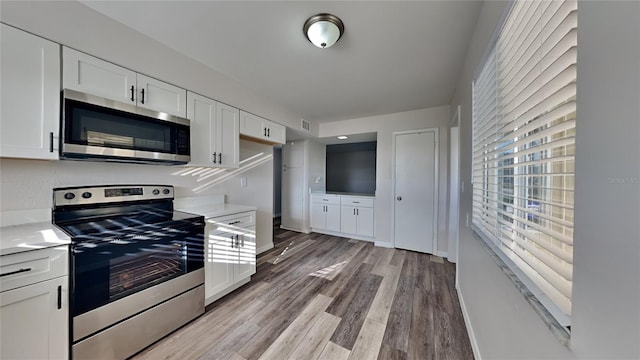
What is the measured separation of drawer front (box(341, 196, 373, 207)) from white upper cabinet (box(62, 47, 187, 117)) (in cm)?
303

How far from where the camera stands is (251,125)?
2.73 metres

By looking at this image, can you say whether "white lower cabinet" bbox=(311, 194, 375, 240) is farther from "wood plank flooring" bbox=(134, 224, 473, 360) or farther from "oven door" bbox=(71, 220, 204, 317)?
"oven door" bbox=(71, 220, 204, 317)

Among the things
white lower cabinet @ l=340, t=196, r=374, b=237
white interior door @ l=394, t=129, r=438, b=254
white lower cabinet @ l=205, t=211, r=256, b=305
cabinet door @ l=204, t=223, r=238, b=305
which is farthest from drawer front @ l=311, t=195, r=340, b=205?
cabinet door @ l=204, t=223, r=238, b=305

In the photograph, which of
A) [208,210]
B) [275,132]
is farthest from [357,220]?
[208,210]

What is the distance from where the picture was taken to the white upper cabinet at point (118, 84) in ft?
4.66

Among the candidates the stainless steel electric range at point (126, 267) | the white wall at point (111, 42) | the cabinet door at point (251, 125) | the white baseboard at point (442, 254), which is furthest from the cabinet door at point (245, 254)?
the white baseboard at point (442, 254)

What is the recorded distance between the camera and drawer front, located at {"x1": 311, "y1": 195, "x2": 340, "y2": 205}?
431 centimetres

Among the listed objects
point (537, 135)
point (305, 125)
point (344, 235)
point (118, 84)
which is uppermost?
point (305, 125)

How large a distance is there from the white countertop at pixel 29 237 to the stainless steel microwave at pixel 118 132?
48cm

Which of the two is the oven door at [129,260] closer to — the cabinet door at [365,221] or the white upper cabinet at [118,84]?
the white upper cabinet at [118,84]

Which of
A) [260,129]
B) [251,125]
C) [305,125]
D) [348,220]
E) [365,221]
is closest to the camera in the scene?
[251,125]

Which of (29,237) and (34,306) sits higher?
(29,237)

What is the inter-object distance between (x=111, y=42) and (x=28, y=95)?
64 cm

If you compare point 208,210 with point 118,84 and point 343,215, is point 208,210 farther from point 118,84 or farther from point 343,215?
point 343,215
